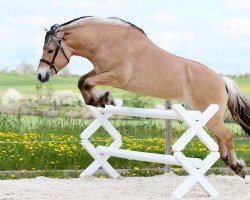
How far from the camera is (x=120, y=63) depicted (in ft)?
24.9

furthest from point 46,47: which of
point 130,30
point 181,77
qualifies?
point 181,77

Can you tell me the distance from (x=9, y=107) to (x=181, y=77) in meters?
5.75

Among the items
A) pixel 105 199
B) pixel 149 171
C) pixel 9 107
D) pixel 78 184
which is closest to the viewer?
pixel 105 199

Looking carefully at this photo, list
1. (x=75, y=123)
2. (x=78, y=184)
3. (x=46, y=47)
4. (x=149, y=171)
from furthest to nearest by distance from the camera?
(x=75, y=123) < (x=149, y=171) < (x=78, y=184) < (x=46, y=47)

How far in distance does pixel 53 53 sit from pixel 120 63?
0.75 metres

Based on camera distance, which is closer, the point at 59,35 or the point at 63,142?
the point at 59,35

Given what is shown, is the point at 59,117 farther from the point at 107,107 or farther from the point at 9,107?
the point at 107,107

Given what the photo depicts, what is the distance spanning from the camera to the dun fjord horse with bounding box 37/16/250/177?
759cm

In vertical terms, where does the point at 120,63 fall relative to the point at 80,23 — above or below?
below

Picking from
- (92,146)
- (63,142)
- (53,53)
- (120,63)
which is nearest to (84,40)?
(53,53)

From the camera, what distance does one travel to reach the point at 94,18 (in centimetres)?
795

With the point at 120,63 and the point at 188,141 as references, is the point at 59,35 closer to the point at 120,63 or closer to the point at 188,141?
the point at 120,63

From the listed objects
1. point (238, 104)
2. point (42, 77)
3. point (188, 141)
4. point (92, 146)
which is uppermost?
point (42, 77)

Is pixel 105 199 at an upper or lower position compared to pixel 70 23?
lower
